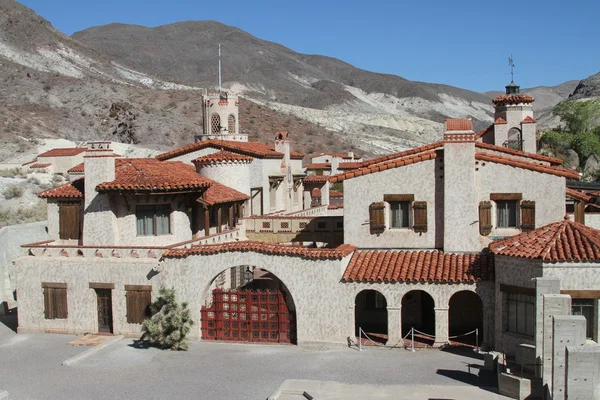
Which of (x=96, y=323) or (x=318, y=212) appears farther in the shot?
(x=318, y=212)

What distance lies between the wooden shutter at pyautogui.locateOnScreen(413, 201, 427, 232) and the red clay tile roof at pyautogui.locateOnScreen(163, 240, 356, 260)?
95.3 inches

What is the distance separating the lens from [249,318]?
24281 mm

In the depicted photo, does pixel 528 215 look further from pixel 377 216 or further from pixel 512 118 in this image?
pixel 512 118

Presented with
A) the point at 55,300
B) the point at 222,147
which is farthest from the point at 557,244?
the point at 222,147

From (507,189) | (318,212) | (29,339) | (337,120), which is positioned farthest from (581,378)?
(337,120)

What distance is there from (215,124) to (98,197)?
17045 millimetres

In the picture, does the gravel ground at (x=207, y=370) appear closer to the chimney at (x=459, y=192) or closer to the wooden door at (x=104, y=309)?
the wooden door at (x=104, y=309)

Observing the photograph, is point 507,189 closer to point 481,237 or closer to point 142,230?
point 481,237

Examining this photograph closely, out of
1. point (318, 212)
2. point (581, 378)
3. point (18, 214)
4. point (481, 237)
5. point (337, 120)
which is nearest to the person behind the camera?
point (581, 378)

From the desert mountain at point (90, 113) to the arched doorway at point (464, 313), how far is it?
56801mm

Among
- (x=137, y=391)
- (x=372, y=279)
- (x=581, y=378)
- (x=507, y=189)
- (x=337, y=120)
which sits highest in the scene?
(x=337, y=120)

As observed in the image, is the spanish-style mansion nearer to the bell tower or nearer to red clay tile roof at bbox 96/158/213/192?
red clay tile roof at bbox 96/158/213/192

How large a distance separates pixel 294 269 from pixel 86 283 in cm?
799

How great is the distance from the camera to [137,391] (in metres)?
19.7
